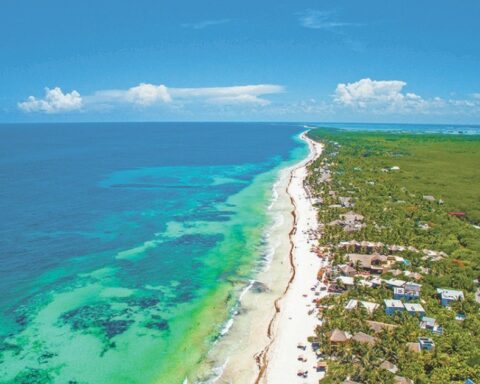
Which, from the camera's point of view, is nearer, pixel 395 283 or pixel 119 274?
pixel 395 283

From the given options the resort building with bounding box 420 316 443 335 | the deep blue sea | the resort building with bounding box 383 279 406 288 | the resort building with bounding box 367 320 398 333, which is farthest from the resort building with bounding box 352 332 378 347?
the deep blue sea

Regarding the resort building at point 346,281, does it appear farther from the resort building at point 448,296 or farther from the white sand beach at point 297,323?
the resort building at point 448,296

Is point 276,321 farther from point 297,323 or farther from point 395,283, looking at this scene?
point 395,283

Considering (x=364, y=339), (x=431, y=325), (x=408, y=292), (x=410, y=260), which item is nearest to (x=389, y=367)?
(x=364, y=339)

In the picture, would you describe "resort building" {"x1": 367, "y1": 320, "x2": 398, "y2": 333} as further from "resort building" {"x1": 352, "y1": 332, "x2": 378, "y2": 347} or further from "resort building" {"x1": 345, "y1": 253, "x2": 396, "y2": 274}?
"resort building" {"x1": 345, "y1": 253, "x2": 396, "y2": 274}

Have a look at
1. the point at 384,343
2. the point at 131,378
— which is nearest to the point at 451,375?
the point at 384,343

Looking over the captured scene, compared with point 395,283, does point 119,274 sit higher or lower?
lower

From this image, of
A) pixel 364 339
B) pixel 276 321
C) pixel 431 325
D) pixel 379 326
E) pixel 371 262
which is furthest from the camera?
pixel 371 262

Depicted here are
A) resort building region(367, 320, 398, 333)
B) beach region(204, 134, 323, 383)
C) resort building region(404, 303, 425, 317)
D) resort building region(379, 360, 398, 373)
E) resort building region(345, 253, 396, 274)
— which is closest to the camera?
resort building region(379, 360, 398, 373)
